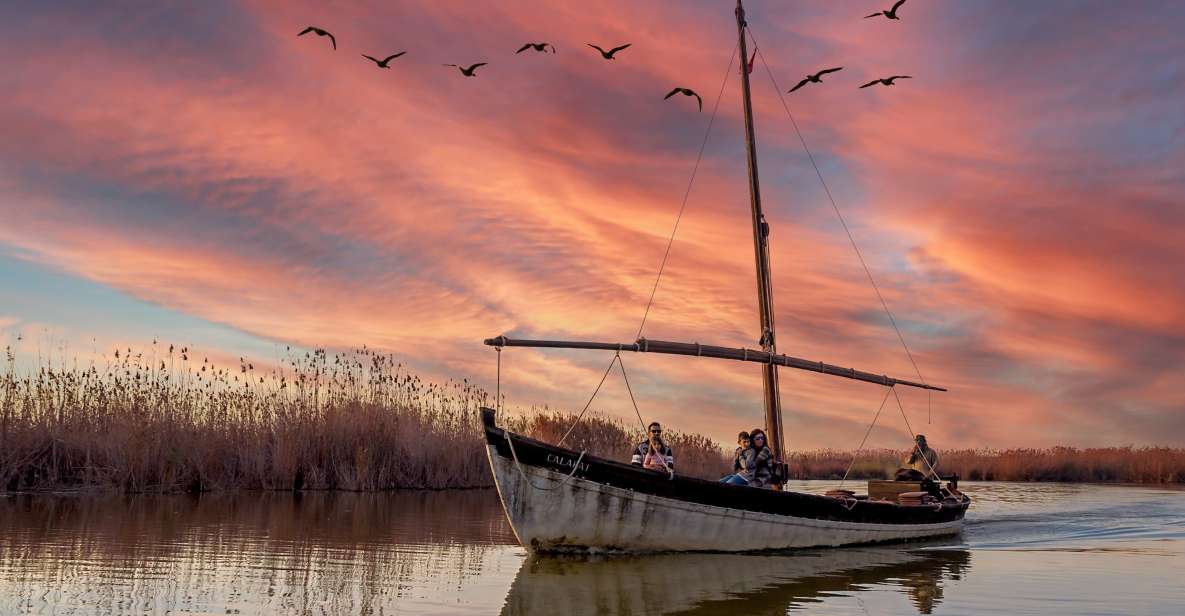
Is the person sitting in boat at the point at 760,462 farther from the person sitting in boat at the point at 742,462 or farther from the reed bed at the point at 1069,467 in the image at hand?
the reed bed at the point at 1069,467

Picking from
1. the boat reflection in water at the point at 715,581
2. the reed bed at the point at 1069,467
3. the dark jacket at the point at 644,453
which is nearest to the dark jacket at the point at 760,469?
the boat reflection in water at the point at 715,581

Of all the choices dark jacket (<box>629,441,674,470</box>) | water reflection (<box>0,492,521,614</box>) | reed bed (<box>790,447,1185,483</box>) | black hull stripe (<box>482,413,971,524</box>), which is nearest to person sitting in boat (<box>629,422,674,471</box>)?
dark jacket (<box>629,441,674,470</box>)

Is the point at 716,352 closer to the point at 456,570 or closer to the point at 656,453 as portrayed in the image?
the point at 656,453

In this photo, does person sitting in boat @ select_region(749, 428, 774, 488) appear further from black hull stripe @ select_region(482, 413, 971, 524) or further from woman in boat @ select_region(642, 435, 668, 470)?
woman in boat @ select_region(642, 435, 668, 470)

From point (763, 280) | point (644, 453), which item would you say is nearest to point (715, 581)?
point (644, 453)

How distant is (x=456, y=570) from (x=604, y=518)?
3.11 metres

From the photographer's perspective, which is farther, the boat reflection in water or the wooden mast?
the wooden mast

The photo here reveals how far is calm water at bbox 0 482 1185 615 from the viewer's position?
10.3 metres

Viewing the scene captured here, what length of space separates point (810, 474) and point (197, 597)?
1798 inches

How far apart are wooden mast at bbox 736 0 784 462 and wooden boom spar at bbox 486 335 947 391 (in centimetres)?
44

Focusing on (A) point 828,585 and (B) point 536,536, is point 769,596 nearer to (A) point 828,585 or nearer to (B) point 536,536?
(A) point 828,585

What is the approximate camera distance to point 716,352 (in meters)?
19.6

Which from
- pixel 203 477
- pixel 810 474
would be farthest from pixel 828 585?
pixel 810 474

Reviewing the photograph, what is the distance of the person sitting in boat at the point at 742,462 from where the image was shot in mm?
17500
